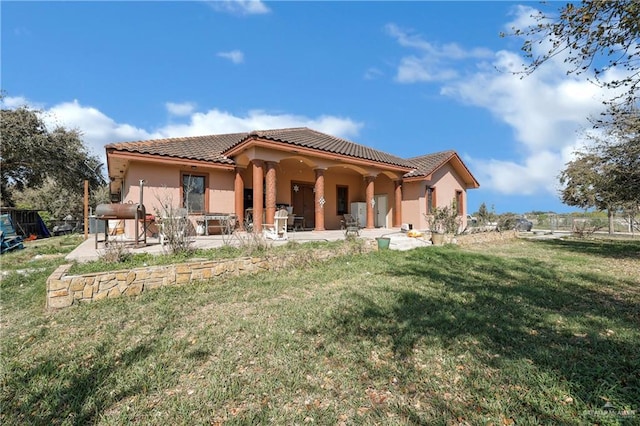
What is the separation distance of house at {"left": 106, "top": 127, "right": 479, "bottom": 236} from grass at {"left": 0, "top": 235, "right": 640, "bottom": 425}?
436 cm

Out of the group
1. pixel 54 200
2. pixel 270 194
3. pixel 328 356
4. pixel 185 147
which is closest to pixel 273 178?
pixel 270 194

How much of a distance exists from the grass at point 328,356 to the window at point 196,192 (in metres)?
6.12

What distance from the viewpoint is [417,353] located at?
10.2 ft

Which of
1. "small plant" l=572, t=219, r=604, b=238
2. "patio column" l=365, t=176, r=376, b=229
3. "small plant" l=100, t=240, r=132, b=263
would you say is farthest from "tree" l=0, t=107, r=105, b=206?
"small plant" l=572, t=219, r=604, b=238

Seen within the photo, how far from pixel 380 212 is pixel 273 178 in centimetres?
811

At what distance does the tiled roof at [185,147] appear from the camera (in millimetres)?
10062

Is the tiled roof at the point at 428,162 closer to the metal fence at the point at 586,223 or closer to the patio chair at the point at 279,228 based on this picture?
the patio chair at the point at 279,228

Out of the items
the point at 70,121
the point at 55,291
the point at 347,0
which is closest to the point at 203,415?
the point at 55,291

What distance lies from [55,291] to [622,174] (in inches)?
646

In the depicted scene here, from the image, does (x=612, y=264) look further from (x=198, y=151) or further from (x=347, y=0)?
(x=198, y=151)

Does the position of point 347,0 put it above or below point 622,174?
above

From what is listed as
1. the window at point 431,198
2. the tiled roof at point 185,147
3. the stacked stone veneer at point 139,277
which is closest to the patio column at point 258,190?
the tiled roof at point 185,147

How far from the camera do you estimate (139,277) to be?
5.33 metres

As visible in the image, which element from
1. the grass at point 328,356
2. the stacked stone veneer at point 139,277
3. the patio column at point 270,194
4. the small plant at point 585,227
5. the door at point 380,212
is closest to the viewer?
the grass at point 328,356
